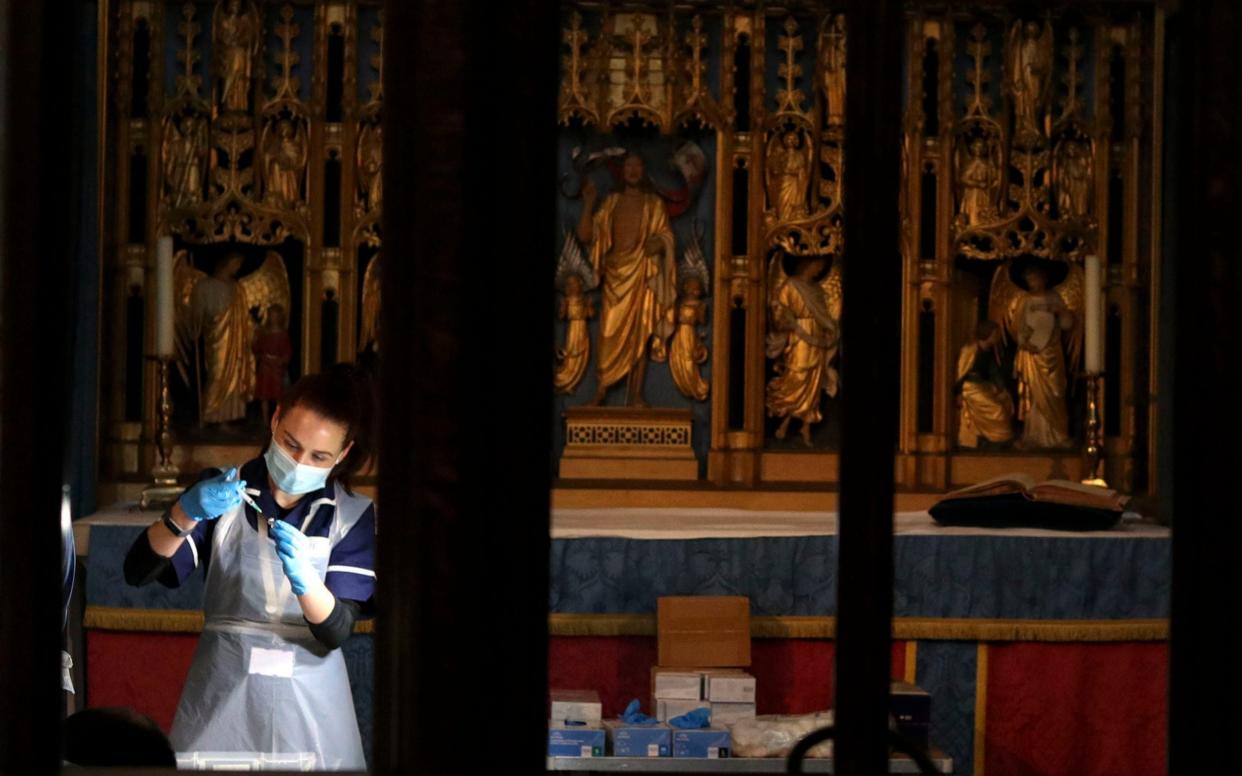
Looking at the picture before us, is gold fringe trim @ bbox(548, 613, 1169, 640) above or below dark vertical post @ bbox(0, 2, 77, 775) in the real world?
below

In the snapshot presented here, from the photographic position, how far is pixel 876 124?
0.78m

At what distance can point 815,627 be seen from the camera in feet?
16.0

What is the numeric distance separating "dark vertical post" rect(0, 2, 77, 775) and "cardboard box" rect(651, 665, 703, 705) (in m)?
3.72

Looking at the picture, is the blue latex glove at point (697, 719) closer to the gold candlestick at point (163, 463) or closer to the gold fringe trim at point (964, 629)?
the gold fringe trim at point (964, 629)

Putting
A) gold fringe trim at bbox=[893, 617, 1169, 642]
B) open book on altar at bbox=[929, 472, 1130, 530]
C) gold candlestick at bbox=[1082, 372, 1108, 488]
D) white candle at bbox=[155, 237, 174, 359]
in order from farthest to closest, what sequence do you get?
gold candlestick at bbox=[1082, 372, 1108, 488]
white candle at bbox=[155, 237, 174, 359]
open book on altar at bbox=[929, 472, 1130, 530]
gold fringe trim at bbox=[893, 617, 1169, 642]

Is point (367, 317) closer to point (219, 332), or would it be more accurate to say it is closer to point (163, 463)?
point (219, 332)

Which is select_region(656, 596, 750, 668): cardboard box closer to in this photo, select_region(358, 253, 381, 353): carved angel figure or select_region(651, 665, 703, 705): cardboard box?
select_region(651, 665, 703, 705): cardboard box

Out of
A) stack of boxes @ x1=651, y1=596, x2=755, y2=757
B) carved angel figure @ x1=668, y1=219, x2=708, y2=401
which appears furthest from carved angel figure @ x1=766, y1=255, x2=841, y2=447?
stack of boxes @ x1=651, y1=596, x2=755, y2=757

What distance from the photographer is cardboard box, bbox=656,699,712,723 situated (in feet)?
14.3

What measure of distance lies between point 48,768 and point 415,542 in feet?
0.68

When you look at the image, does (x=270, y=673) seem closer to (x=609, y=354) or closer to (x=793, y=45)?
(x=609, y=354)

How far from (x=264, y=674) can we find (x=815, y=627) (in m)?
2.13

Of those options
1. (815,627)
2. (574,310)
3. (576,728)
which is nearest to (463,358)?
(576,728)

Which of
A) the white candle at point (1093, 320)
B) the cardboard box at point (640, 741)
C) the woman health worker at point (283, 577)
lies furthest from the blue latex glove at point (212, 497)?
the white candle at point (1093, 320)
